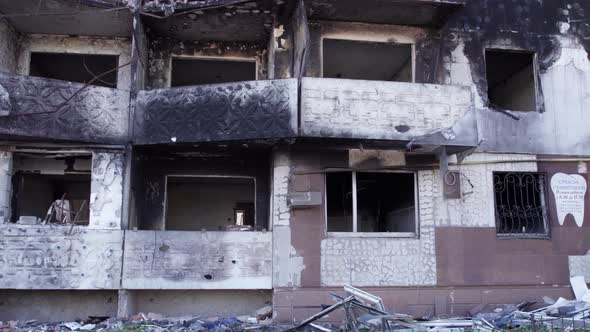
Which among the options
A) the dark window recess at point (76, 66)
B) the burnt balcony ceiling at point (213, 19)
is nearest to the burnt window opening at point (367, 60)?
the burnt balcony ceiling at point (213, 19)

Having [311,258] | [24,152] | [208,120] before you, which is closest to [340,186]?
[311,258]

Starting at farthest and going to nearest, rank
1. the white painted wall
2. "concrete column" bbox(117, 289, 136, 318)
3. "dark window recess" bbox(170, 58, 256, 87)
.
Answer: "dark window recess" bbox(170, 58, 256, 87), the white painted wall, "concrete column" bbox(117, 289, 136, 318)

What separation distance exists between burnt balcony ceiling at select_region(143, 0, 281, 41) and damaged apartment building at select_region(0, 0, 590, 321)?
0.04 m

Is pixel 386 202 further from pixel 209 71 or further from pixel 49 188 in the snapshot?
pixel 49 188

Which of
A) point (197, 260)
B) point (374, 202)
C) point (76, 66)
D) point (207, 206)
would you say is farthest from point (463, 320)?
point (76, 66)

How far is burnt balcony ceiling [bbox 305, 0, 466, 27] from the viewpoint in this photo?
10.3 metres

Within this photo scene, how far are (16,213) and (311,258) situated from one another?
234 inches

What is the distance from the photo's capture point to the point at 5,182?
10109 millimetres

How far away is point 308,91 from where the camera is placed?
31.3 ft

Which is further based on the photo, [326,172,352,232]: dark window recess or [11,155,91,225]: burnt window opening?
[326,172,352,232]: dark window recess

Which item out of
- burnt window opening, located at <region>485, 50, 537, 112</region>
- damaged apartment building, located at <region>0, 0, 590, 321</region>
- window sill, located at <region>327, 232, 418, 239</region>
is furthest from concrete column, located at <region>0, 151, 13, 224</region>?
burnt window opening, located at <region>485, 50, 537, 112</region>

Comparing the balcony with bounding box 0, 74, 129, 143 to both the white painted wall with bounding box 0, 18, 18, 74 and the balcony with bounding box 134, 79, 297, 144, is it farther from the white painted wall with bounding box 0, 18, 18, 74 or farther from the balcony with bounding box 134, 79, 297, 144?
the white painted wall with bounding box 0, 18, 18, 74

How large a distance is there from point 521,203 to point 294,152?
4.73 m

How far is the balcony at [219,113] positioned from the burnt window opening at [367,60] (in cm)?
241
